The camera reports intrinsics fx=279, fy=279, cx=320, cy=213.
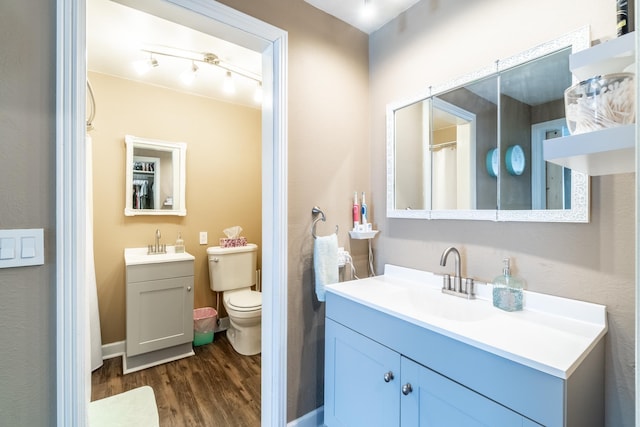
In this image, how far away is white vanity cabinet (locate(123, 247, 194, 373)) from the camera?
7.34 ft

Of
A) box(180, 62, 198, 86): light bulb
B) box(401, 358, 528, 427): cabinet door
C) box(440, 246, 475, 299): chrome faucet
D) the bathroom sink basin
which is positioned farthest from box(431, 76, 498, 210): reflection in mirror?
the bathroom sink basin

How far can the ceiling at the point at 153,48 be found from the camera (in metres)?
1.72

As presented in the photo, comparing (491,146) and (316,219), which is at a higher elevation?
(491,146)

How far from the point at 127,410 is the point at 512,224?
2.48 meters

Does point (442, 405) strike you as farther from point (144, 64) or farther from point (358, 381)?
point (144, 64)

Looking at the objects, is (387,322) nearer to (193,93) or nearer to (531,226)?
(531,226)

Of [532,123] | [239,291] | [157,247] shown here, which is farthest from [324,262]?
[157,247]

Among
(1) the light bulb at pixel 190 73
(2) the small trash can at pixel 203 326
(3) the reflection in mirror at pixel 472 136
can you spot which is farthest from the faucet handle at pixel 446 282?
(1) the light bulb at pixel 190 73

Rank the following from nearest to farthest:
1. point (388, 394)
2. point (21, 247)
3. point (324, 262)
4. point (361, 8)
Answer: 1. point (21, 247)
2. point (388, 394)
3. point (324, 262)
4. point (361, 8)

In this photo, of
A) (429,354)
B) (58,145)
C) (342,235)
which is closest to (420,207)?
(342,235)

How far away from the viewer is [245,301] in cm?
257

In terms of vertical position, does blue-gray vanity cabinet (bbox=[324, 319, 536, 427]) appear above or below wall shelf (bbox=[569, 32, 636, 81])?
below

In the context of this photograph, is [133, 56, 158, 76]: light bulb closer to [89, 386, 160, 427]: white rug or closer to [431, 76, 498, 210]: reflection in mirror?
[431, 76, 498, 210]: reflection in mirror

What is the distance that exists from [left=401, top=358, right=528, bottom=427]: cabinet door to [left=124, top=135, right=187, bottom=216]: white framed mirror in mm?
2442
